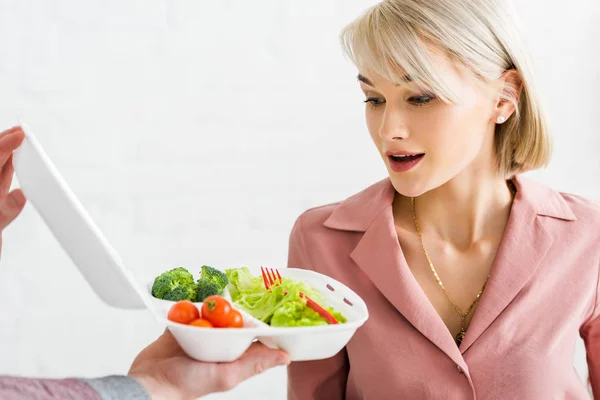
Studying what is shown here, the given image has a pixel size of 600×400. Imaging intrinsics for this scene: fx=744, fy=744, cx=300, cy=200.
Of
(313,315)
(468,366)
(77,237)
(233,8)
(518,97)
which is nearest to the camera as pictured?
(77,237)

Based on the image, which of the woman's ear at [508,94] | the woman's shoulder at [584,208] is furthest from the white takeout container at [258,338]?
the woman's shoulder at [584,208]

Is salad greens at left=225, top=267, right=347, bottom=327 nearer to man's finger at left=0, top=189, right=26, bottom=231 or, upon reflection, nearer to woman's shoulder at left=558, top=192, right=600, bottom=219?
man's finger at left=0, top=189, right=26, bottom=231

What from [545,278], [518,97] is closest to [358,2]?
[518,97]

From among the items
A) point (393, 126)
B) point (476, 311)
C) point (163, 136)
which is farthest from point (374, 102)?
point (163, 136)

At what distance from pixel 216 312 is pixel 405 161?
69 centimetres

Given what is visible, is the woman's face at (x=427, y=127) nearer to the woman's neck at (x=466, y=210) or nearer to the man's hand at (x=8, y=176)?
the woman's neck at (x=466, y=210)

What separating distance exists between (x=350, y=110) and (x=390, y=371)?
1.12m

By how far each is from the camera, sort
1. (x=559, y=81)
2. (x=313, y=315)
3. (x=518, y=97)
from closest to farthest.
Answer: (x=313, y=315), (x=518, y=97), (x=559, y=81)

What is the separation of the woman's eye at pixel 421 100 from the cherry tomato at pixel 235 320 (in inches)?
28.5

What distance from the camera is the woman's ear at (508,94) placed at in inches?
72.9

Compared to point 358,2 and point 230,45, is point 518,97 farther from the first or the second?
point 230,45

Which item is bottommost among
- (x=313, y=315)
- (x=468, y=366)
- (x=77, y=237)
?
(x=468, y=366)

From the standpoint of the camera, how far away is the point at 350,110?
2.65m

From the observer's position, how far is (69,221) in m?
1.28
